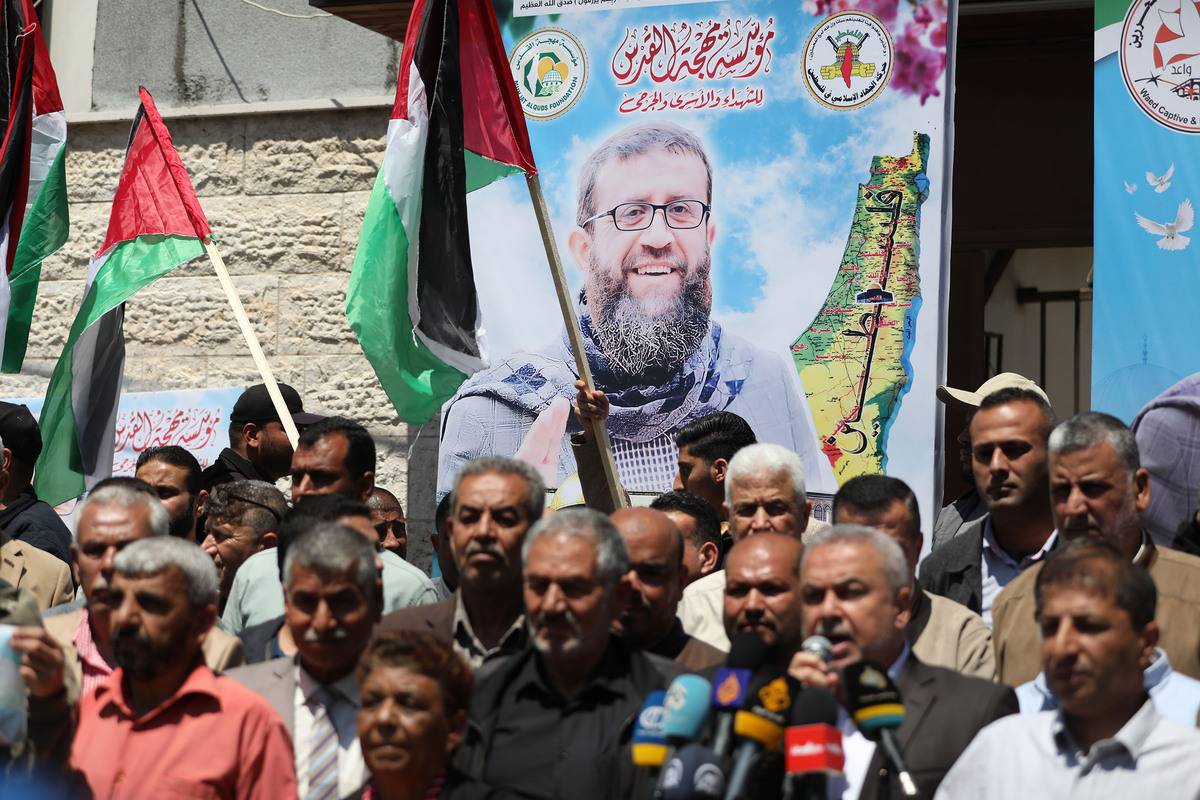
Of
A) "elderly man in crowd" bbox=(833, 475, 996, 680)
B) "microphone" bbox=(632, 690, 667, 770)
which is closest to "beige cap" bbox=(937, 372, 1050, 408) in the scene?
"elderly man in crowd" bbox=(833, 475, 996, 680)

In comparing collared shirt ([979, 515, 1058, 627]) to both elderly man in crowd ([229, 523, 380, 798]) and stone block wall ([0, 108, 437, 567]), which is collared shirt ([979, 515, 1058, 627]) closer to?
elderly man in crowd ([229, 523, 380, 798])

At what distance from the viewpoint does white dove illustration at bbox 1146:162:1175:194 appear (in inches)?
287

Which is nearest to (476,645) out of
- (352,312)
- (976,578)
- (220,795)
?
(220,795)

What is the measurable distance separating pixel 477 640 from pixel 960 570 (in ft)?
5.73

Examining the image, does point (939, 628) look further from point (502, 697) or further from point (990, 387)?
point (990, 387)

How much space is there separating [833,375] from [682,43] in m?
1.72

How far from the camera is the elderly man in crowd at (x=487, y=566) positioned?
498 cm

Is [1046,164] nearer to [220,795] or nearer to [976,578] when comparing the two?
[976,578]

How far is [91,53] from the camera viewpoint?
1125 centimetres

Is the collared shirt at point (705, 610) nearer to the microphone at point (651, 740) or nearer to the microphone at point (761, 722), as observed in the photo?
the microphone at point (651, 740)

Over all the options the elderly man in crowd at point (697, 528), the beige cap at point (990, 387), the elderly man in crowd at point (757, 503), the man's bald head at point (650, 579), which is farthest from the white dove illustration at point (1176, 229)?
the man's bald head at point (650, 579)

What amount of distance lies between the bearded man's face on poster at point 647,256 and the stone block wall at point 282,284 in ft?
6.52

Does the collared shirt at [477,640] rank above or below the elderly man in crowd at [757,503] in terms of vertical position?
below

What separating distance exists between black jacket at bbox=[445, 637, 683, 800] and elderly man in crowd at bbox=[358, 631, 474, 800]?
3.0 inches
